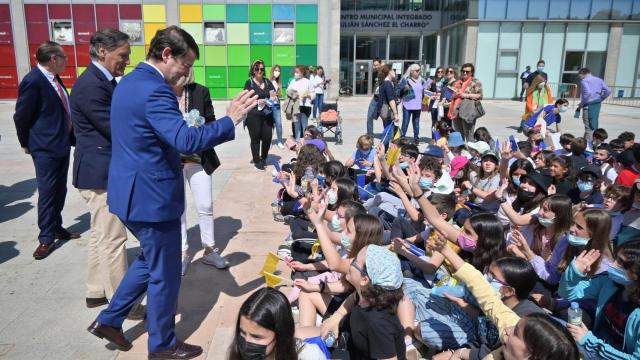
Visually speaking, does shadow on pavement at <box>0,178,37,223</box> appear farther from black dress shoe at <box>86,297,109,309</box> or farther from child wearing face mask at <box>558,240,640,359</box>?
child wearing face mask at <box>558,240,640,359</box>

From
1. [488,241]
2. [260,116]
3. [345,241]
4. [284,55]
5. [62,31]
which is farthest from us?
[284,55]

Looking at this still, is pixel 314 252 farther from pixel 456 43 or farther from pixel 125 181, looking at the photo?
pixel 456 43

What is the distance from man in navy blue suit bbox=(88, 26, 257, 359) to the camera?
8.87 ft

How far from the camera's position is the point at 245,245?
5.19m

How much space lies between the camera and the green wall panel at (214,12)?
69.2 feet

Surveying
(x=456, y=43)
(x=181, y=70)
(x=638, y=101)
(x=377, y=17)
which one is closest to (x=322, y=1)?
(x=377, y=17)

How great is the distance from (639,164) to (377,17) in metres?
23.7

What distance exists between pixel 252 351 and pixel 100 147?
90.8 inches

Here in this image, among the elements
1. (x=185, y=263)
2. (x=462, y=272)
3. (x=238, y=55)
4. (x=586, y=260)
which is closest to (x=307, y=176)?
(x=185, y=263)

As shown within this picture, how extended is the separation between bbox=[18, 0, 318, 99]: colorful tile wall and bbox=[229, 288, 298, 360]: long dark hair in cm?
2025

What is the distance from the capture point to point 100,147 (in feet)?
12.1

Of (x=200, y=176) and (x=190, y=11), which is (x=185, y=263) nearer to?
(x=200, y=176)

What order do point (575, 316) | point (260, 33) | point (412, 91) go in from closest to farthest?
point (575, 316) → point (412, 91) → point (260, 33)

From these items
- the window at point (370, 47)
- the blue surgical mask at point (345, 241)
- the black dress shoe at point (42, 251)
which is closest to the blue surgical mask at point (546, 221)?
the blue surgical mask at point (345, 241)
